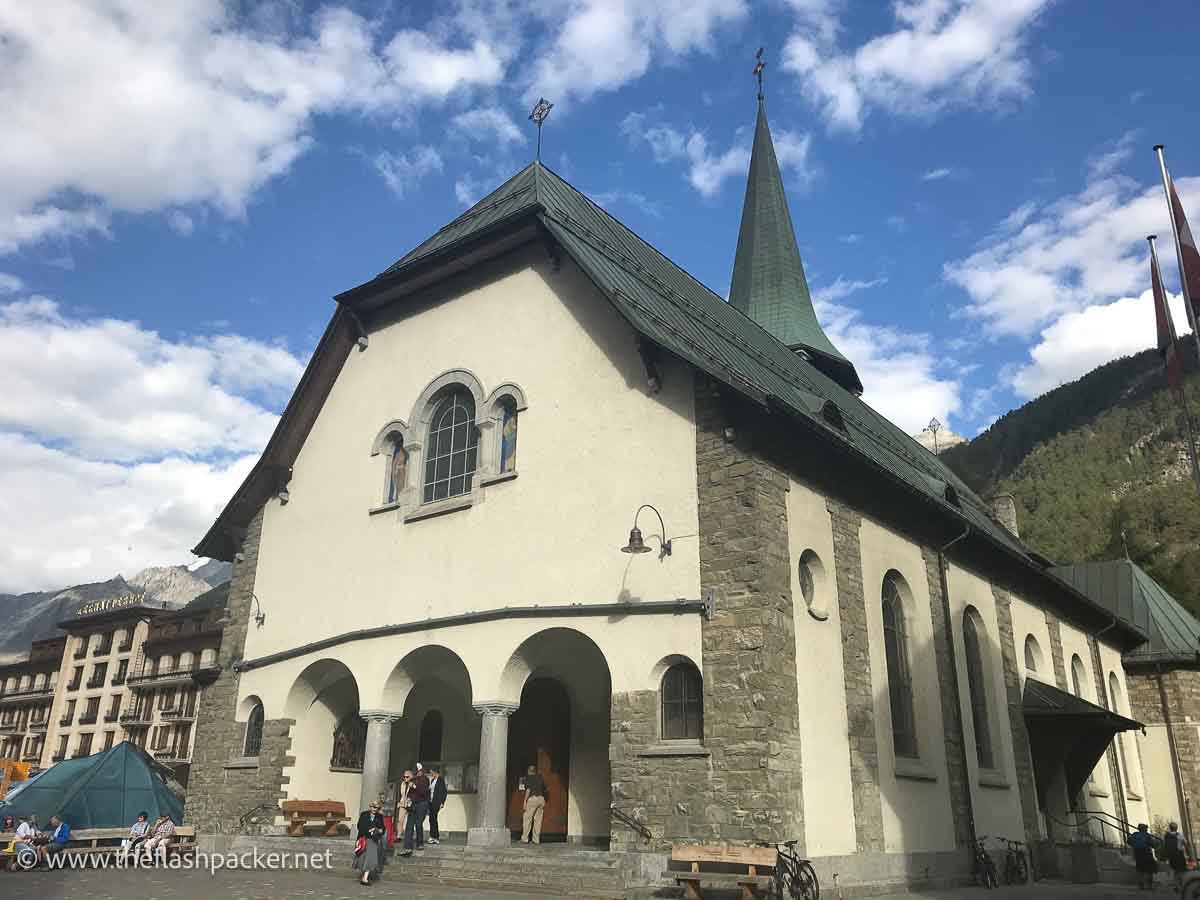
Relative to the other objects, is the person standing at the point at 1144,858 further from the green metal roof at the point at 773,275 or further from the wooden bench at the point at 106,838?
the wooden bench at the point at 106,838

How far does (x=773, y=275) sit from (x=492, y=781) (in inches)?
825

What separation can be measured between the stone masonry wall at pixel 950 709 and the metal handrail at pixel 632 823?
252 inches

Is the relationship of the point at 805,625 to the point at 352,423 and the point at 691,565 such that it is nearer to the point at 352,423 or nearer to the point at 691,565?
the point at 691,565

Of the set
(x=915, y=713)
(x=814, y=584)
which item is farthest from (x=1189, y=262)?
(x=915, y=713)

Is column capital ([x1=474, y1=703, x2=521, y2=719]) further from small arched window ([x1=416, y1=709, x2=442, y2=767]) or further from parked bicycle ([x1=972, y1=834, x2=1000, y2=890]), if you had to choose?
parked bicycle ([x1=972, y1=834, x2=1000, y2=890])

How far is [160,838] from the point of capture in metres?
16.0

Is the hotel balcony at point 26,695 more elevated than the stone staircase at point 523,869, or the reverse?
the hotel balcony at point 26,695

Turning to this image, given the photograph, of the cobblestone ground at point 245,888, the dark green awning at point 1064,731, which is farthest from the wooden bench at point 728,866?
the dark green awning at point 1064,731

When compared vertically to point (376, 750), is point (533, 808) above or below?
below

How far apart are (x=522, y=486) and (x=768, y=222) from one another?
19.8 m

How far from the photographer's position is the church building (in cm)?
1281

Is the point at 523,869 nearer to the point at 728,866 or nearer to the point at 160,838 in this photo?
the point at 728,866

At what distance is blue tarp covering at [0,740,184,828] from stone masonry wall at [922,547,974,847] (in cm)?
1507

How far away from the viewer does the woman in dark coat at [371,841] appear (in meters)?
12.5
